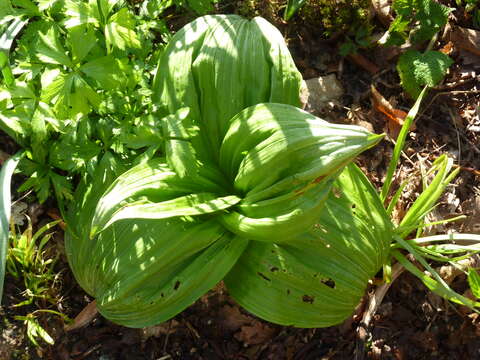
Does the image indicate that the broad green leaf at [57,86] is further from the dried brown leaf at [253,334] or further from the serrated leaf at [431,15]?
the serrated leaf at [431,15]

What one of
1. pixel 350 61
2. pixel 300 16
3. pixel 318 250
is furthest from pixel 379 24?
pixel 318 250

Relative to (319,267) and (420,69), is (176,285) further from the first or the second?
(420,69)

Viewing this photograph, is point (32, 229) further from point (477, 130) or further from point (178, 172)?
point (477, 130)

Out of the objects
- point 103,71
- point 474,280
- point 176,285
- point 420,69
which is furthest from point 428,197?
point 103,71

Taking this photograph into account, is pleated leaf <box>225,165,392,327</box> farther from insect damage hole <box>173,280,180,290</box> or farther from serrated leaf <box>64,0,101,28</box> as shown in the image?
serrated leaf <box>64,0,101,28</box>

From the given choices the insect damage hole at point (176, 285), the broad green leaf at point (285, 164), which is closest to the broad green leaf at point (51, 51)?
the broad green leaf at point (285, 164)

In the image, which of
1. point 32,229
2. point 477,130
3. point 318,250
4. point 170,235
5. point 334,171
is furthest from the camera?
point 477,130
